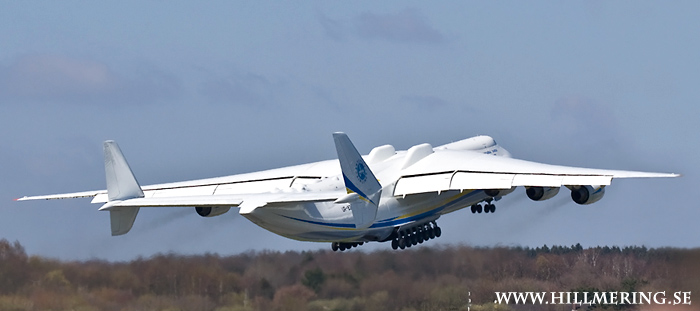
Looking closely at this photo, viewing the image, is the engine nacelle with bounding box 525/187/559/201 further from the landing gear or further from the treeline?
the landing gear

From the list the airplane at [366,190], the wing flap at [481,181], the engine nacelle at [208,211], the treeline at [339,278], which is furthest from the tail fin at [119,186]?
the wing flap at [481,181]

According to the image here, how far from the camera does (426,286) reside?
87.8ft

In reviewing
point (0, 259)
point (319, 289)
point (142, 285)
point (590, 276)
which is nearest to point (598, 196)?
point (590, 276)

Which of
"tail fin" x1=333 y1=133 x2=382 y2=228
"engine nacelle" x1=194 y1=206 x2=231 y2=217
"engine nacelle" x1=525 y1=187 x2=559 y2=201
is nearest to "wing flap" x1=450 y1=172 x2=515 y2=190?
"engine nacelle" x1=525 y1=187 x2=559 y2=201

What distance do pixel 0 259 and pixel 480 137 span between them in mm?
11393

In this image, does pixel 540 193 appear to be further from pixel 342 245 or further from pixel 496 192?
pixel 342 245

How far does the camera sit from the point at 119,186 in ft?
80.7

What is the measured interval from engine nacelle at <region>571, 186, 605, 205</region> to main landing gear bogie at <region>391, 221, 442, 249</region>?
299 centimetres

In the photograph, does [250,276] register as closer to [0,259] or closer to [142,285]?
[142,285]

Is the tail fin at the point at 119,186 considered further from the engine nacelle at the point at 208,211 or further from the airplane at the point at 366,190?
the engine nacelle at the point at 208,211

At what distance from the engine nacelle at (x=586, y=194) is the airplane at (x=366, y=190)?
0.06 ft

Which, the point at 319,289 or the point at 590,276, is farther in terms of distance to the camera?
the point at 590,276

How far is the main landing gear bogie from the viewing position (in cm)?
2862

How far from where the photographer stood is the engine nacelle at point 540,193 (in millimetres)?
29045
